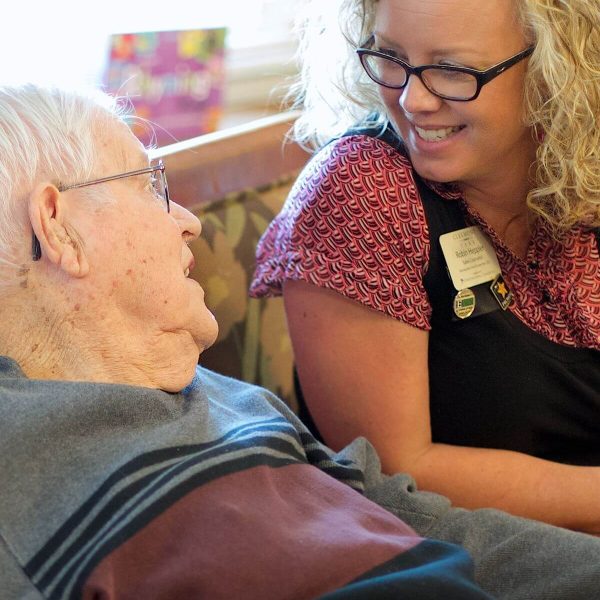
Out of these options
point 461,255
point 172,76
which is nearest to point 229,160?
point 461,255

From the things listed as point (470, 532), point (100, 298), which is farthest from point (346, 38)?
point (470, 532)

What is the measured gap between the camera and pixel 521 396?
156cm

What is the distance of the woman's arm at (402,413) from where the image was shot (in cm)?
150

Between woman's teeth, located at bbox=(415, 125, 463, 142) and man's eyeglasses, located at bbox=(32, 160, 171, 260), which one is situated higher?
woman's teeth, located at bbox=(415, 125, 463, 142)

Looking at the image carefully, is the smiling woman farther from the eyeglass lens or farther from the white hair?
the white hair

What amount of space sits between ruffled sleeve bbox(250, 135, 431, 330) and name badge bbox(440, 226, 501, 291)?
0.04 meters

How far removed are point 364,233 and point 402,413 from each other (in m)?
0.30

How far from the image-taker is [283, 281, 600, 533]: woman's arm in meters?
1.50

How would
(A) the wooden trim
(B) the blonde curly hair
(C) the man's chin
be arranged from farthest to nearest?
1. (A) the wooden trim
2. (B) the blonde curly hair
3. (C) the man's chin

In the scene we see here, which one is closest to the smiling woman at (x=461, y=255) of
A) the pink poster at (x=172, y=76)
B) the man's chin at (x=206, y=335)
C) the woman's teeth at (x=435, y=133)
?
the woman's teeth at (x=435, y=133)

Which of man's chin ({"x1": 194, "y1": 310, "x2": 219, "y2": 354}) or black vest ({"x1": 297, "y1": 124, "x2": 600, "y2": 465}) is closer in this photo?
man's chin ({"x1": 194, "y1": 310, "x2": 219, "y2": 354})

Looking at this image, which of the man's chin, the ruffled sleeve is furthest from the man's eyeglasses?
the ruffled sleeve

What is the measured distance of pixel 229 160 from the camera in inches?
72.3

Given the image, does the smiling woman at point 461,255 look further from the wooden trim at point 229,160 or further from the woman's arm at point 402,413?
the wooden trim at point 229,160
